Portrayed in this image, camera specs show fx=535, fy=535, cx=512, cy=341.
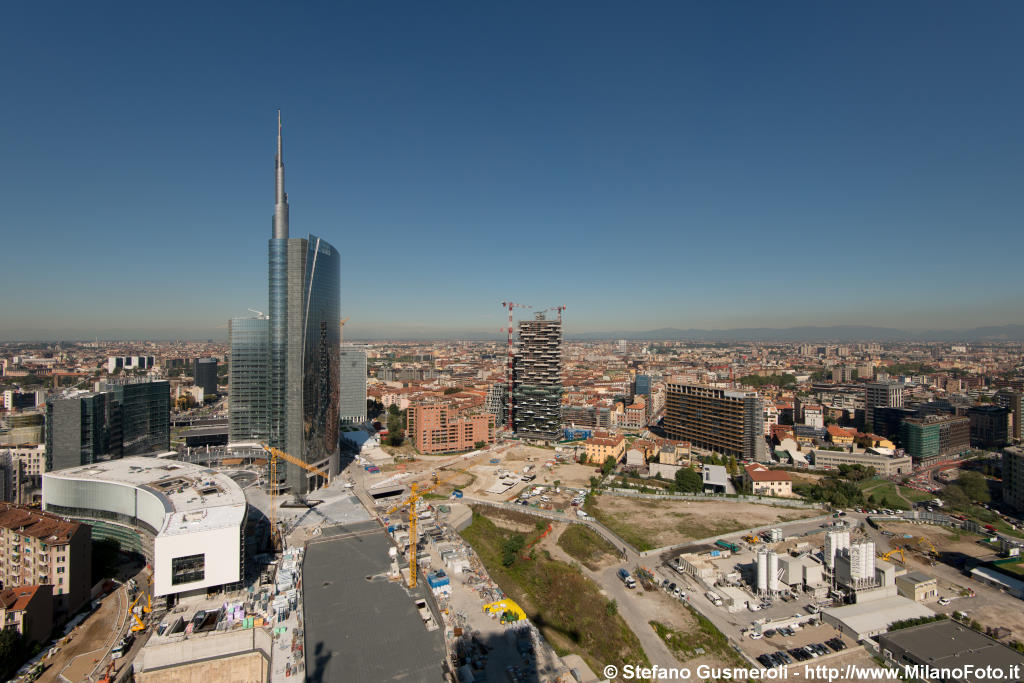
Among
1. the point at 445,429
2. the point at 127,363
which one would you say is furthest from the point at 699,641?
the point at 127,363

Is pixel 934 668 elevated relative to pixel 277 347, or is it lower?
lower

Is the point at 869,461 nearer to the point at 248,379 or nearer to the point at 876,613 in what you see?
the point at 876,613

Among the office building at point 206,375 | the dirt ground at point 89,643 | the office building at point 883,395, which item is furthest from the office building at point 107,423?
the office building at point 883,395

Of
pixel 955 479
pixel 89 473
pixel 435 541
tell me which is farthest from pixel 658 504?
→ pixel 89 473

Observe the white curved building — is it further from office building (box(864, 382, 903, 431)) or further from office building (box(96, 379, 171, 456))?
office building (box(864, 382, 903, 431))

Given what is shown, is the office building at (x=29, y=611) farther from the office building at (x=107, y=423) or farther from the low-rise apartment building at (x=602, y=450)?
the low-rise apartment building at (x=602, y=450)

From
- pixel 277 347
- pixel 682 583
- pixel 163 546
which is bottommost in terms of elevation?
pixel 682 583

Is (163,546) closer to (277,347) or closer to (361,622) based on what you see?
(361,622)

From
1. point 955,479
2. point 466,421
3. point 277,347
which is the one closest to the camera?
point 277,347
